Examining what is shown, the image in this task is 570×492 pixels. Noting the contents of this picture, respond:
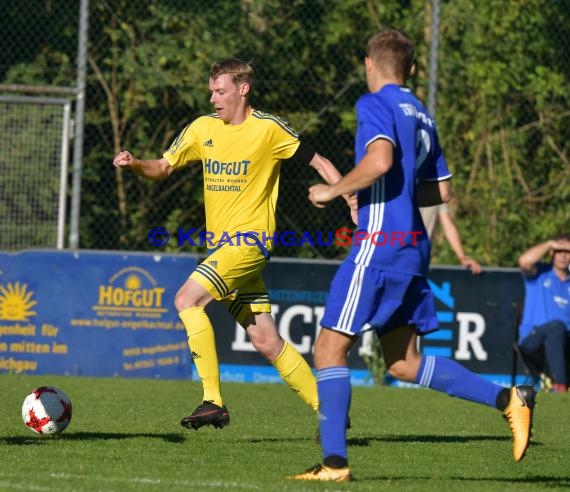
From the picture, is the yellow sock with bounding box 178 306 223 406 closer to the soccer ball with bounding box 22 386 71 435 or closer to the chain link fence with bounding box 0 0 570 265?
the soccer ball with bounding box 22 386 71 435

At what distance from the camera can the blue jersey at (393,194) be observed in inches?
216

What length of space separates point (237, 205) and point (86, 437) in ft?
5.18

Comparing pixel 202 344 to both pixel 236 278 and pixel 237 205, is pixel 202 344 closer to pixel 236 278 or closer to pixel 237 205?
pixel 236 278

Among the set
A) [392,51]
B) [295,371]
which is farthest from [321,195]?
[295,371]

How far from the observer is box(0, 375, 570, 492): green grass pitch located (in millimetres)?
5648

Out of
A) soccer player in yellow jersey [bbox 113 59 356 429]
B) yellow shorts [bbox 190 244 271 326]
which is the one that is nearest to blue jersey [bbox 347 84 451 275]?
soccer player in yellow jersey [bbox 113 59 356 429]

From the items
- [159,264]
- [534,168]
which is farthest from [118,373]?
[534,168]

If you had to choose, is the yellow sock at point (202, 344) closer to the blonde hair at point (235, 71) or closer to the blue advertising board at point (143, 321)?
the blonde hair at point (235, 71)

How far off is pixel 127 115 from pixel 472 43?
3.84m

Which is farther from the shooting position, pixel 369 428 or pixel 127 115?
pixel 127 115

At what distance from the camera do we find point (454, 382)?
229 inches

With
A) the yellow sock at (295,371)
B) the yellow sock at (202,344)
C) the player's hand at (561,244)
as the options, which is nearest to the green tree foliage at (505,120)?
the player's hand at (561,244)

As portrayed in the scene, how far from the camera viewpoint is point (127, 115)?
13.9m

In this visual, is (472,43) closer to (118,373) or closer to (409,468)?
(118,373)
